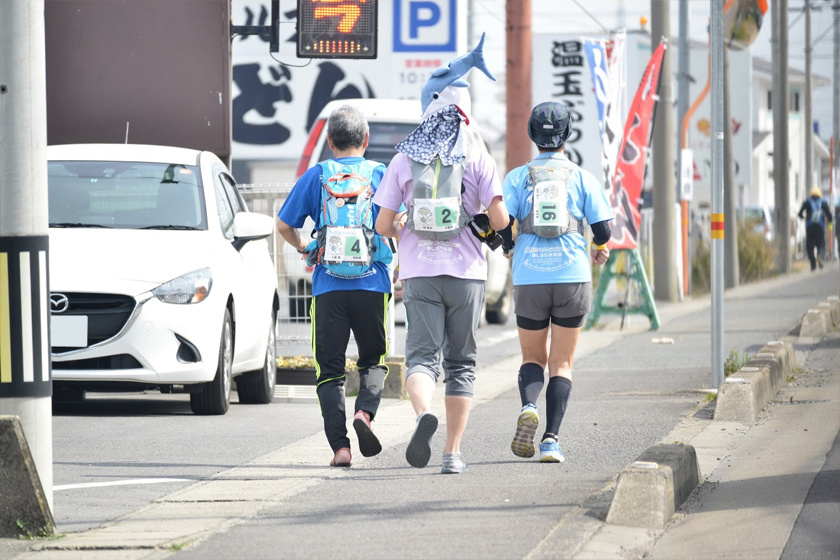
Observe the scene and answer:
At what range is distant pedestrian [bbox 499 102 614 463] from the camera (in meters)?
6.86

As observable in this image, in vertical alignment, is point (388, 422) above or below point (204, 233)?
below

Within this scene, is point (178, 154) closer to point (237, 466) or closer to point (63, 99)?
point (63, 99)

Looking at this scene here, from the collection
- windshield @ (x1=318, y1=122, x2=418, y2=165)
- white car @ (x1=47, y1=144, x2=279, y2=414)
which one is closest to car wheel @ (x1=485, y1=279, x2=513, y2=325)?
windshield @ (x1=318, y1=122, x2=418, y2=165)

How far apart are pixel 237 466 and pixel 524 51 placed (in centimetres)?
1171

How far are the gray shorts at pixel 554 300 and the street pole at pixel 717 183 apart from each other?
3053 millimetres

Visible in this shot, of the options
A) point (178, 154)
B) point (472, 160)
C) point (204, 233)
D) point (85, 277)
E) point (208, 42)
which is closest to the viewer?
point (472, 160)

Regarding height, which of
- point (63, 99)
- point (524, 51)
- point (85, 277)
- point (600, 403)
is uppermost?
point (524, 51)

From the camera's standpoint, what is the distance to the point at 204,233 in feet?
29.6

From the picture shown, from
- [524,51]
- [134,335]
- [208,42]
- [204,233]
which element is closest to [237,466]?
[134,335]

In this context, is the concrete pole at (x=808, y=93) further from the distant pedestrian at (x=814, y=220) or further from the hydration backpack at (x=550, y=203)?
the hydration backpack at (x=550, y=203)

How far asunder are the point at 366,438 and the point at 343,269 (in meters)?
0.78

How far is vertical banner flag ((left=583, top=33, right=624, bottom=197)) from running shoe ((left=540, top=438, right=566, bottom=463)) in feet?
32.0

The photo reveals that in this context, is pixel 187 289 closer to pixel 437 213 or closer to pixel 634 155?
pixel 437 213

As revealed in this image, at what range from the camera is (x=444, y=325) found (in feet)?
21.6
